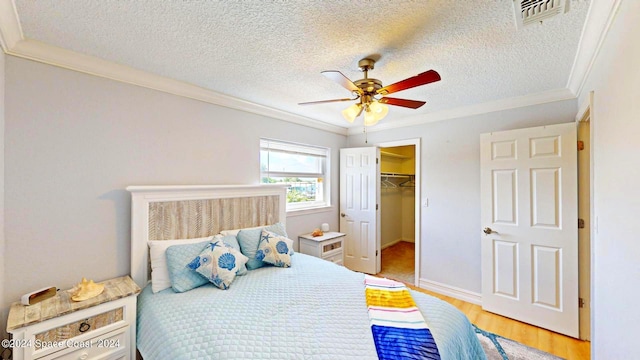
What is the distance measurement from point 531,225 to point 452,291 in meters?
1.25

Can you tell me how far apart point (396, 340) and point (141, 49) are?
2437mm

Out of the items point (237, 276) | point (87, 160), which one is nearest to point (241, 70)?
point (87, 160)

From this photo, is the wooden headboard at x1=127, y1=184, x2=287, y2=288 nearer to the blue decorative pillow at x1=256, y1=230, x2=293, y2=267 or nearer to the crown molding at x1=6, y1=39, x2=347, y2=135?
the blue decorative pillow at x1=256, y1=230, x2=293, y2=267

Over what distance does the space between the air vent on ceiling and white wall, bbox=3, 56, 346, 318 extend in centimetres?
255

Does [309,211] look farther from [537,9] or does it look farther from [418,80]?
[537,9]

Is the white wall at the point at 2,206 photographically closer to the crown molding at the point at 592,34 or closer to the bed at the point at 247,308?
the bed at the point at 247,308

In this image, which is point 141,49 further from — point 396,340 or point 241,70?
point 396,340

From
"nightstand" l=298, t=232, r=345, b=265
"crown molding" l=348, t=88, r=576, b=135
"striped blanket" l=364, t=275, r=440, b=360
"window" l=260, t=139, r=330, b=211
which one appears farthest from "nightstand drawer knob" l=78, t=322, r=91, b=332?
"crown molding" l=348, t=88, r=576, b=135

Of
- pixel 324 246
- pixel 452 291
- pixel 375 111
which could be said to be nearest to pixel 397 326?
pixel 375 111

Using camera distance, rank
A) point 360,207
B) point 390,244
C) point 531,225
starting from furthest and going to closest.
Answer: point 390,244 < point 360,207 < point 531,225

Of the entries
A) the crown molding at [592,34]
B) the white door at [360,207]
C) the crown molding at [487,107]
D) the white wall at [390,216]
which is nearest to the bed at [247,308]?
the white door at [360,207]

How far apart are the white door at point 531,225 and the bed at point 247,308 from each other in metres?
1.49

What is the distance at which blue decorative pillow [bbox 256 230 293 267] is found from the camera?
7.75ft

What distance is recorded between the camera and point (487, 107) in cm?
291
